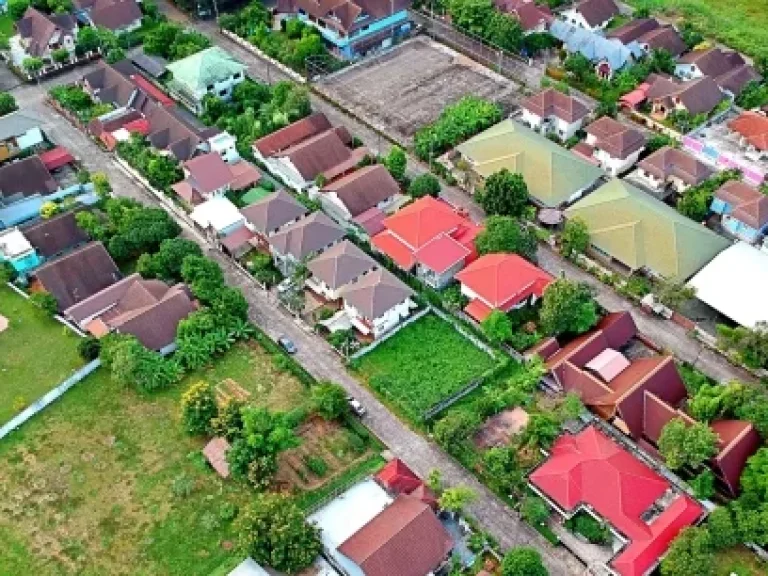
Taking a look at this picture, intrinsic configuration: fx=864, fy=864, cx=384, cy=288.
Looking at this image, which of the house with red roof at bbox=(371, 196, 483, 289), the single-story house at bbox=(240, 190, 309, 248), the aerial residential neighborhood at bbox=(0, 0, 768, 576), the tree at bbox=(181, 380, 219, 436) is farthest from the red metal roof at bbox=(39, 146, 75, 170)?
the tree at bbox=(181, 380, 219, 436)

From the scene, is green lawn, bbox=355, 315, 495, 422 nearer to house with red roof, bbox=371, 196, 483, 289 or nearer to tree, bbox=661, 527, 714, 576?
house with red roof, bbox=371, 196, 483, 289

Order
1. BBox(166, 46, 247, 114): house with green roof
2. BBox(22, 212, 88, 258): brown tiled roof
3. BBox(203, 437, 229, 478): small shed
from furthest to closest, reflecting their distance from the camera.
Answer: BBox(166, 46, 247, 114): house with green roof → BBox(22, 212, 88, 258): brown tiled roof → BBox(203, 437, 229, 478): small shed

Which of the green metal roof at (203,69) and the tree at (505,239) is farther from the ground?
the green metal roof at (203,69)

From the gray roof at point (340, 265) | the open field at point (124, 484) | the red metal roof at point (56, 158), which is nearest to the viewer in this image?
the open field at point (124, 484)

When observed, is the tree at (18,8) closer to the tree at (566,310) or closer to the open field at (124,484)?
the open field at (124,484)

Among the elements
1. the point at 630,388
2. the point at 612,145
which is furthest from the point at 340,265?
the point at 612,145

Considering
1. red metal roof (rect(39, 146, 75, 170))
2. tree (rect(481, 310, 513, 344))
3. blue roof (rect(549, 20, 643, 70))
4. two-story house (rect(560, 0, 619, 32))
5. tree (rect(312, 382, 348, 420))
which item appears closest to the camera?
tree (rect(312, 382, 348, 420))

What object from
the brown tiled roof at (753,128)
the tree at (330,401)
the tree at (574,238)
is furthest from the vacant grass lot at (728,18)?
the tree at (330,401)
